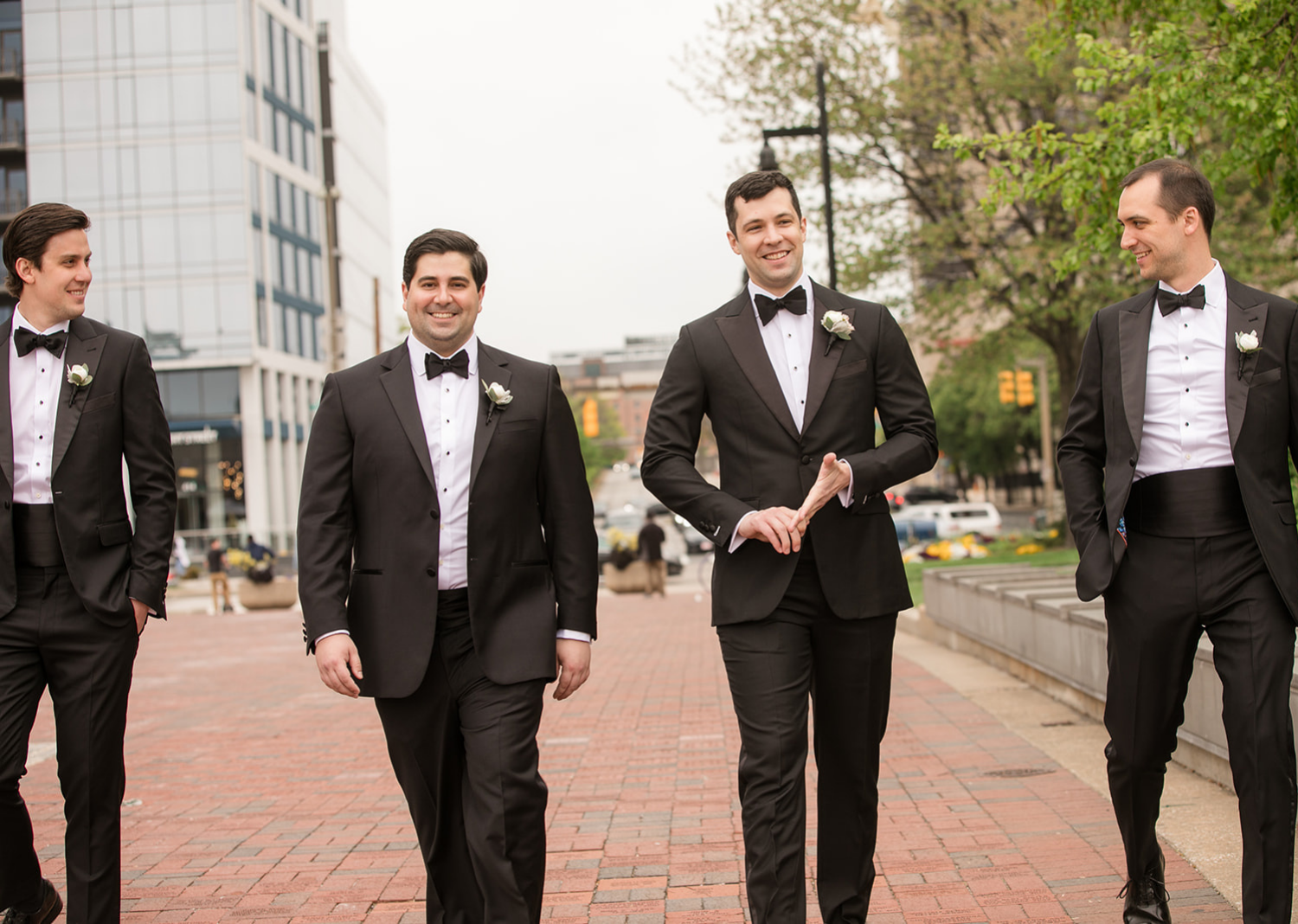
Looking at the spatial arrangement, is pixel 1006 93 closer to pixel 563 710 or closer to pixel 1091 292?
pixel 1091 292

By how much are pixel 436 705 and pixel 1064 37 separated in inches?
335

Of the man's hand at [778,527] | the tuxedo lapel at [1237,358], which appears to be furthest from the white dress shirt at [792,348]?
the tuxedo lapel at [1237,358]

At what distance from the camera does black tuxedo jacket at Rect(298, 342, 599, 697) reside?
376cm

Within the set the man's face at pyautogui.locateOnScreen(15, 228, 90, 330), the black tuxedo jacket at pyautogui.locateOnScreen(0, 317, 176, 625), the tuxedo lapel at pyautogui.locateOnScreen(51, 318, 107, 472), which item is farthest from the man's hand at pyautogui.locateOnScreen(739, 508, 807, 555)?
the man's face at pyautogui.locateOnScreen(15, 228, 90, 330)

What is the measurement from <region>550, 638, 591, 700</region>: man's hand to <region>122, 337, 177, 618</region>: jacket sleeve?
1271 mm

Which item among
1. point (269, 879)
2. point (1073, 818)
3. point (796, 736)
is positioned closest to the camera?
point (796, 736)

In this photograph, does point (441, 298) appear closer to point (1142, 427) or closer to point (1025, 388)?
point (1142, 427)

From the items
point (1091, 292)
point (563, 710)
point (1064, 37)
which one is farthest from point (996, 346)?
point (563, 710)

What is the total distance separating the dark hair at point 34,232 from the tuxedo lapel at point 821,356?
7.35 ft

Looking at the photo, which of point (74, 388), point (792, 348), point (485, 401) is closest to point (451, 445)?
point (485, 401)

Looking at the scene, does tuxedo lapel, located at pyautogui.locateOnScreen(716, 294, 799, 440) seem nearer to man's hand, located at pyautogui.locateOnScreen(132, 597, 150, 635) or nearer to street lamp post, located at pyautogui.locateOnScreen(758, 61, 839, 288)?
man's hand, located at pyautogui.locateOnScreen(132, 597, 150, 635)

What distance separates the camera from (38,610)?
4.04 meters

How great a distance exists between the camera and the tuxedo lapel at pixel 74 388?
4129mm

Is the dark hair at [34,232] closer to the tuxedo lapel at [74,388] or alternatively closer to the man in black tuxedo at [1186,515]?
the tuxedo lapel at [74,388]
